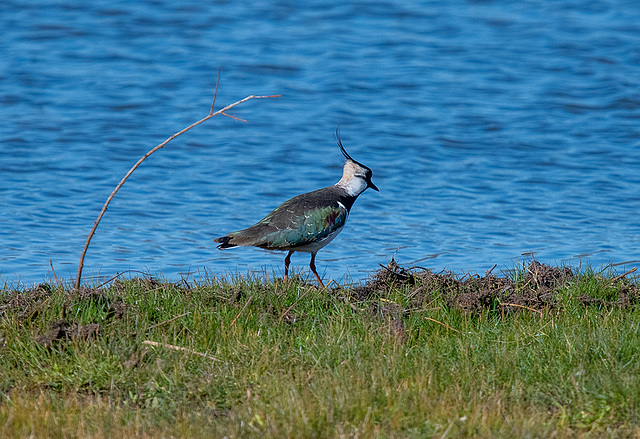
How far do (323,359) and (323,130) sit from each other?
9266mm

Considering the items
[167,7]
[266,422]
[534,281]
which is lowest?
[266,422]

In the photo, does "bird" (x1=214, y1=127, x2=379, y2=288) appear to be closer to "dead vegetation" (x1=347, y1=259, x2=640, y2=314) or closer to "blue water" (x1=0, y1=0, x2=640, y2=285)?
"blue water" (x1=0, y1=0, x2=640, y2=285)

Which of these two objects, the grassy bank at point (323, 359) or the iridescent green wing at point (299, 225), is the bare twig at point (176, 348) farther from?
the iridescent green wing at point (299, 225)

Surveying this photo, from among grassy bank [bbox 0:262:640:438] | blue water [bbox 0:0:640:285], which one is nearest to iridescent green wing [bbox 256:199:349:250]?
blue water [bbox 0:0:640:285]

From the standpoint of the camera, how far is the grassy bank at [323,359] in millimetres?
4578

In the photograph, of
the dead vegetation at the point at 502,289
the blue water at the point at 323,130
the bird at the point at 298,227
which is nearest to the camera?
the dead vegetation at the point at 502,289

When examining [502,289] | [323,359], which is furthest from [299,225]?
[323,359]

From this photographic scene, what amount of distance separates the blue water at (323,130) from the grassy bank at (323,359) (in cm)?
190

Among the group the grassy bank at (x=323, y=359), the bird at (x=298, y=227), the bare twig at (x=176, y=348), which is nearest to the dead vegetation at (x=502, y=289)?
the grassy bank at (x=323, y=359)

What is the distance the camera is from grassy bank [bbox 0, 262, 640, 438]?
4578mm

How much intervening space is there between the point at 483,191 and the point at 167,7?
446 inches

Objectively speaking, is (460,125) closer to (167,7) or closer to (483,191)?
(483,191)

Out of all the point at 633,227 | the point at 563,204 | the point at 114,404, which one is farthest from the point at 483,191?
the point at 114,404

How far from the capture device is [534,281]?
7109 mm
